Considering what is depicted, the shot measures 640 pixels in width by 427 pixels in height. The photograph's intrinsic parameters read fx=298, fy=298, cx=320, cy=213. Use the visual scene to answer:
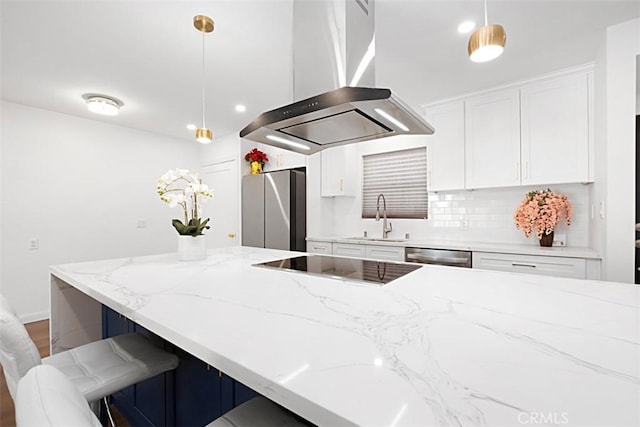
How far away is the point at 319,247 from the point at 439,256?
4.54 ft

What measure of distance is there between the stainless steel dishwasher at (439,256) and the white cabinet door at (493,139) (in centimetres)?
72

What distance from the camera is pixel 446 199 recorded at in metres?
3.29

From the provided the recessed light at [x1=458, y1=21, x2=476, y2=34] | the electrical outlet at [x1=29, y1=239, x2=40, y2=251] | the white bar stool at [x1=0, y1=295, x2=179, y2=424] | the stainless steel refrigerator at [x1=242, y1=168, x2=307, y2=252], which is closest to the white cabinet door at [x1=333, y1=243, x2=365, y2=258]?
the stainless steel refrigerator at [x1=242, y1=168, x2=307, y2=252]

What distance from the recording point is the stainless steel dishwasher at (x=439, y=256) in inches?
103

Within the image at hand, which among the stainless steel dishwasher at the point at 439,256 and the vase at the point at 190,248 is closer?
the vase at the point at 190,248

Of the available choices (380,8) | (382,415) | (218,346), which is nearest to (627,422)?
(382,415)

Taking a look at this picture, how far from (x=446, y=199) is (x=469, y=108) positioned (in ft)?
3.12

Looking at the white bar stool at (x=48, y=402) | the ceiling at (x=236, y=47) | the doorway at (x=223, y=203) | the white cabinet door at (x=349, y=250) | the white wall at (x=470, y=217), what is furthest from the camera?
the doorway at (x=223, y=203)

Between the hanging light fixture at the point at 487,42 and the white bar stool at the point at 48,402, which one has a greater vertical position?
the hanging light fixture at the point at 487,42

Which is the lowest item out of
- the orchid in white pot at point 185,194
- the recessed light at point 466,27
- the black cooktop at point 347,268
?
the black cooktop at point 347,268

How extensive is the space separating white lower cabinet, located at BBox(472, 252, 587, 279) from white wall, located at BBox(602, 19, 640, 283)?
17 cm

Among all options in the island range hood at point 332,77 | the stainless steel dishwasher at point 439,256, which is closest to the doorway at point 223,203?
the stainless steel dishwasher at point 439,256

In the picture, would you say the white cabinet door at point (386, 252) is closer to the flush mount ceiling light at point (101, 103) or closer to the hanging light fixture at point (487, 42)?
the hanging light fixture at point (487, 42)

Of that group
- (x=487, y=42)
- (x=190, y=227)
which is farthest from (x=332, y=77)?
(x=190, y=227)
